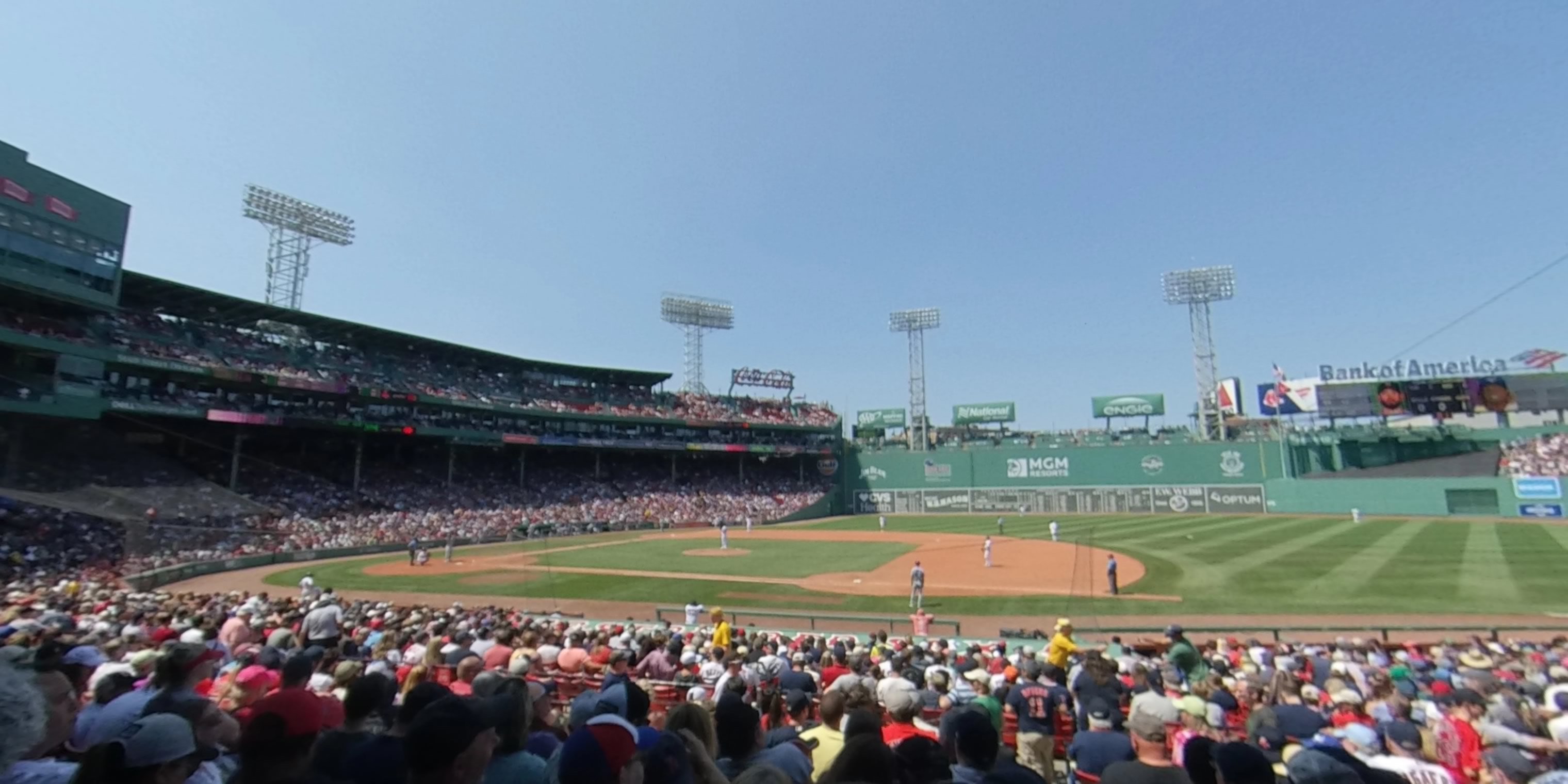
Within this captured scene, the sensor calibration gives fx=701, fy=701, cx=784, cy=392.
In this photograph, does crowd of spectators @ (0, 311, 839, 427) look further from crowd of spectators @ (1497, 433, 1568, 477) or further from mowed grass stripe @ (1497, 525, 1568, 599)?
crowd of spectators @ (1497, 433, 1568, 477)

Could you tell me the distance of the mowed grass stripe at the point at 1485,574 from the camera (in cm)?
2006

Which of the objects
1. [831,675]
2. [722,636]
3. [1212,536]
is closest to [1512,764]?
[831,675]

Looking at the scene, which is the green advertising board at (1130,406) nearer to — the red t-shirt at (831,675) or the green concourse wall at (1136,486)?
the green concourse wall at (1136,486)

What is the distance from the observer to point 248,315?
4597 cm

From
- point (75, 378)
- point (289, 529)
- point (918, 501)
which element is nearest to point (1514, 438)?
point (918, 501)

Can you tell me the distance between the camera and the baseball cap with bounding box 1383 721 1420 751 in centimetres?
482

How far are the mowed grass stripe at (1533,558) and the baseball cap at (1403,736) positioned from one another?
22620 mm

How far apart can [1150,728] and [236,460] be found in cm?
4972

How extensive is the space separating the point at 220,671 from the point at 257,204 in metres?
54.3

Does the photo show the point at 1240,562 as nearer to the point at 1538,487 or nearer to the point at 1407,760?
the point at 1407,760

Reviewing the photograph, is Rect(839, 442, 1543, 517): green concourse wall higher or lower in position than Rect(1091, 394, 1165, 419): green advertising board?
lower

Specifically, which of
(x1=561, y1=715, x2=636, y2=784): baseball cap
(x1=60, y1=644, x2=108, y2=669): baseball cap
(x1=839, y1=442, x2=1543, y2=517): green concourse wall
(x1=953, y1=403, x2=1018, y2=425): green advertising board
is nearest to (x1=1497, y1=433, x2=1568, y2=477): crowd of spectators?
(x1=839, y1=442, x2=1543, y2=517): green concourse wall

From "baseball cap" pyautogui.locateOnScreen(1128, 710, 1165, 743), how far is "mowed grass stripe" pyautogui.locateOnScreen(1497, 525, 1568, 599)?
2472 centimetres

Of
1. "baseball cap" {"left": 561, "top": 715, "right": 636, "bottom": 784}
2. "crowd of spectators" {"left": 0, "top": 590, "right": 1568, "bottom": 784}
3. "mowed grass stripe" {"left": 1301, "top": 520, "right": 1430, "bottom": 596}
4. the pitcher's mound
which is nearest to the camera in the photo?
"baseball cap" {"left": 561, "top": 715, "right": 636, "bottom": 784}
